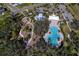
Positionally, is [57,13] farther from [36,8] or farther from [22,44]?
[22,44]

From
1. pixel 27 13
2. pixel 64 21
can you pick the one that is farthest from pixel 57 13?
pixel 27 13

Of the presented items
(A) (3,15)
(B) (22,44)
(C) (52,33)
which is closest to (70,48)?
(C) (52,33)

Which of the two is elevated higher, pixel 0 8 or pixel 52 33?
pixel 0 8

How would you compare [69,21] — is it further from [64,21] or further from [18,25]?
[18,25]

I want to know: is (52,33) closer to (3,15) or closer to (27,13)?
(27,13)

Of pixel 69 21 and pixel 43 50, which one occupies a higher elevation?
pixel 69 21

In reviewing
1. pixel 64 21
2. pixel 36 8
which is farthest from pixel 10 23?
pixel 64 21

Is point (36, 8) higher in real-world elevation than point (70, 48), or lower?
higher
